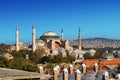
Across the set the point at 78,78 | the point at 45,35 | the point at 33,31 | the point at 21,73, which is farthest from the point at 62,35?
the point at 21,73

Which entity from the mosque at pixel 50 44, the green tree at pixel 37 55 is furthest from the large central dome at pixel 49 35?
the green tree at pixel 37 55

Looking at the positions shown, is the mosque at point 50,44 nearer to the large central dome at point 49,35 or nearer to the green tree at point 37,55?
the large central dome at point 49,35

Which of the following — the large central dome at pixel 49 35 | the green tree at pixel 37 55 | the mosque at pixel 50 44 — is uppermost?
the large central dome at pixel 49 35

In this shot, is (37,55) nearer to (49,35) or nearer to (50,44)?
(50,44)

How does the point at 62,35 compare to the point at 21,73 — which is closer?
the point at 21,73

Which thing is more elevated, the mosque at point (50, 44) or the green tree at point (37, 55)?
the mosque at point (50, 44)

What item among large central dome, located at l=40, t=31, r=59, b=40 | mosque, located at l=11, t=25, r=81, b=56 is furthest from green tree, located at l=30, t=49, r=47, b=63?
large central dome, located at l=40, t=31, r=59, b=40

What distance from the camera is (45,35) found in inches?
1750

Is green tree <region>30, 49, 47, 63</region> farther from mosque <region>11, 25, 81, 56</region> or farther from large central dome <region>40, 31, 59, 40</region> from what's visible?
large central dome <region>40, 31, 59, 40</region>

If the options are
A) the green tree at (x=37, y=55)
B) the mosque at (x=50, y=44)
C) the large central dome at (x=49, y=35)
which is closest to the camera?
the green tree at (x=37, y=55)

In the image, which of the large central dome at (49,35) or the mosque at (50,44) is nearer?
the mosque at (50,44)

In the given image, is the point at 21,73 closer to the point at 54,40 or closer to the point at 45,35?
the point at 54,40

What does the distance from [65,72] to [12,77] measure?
5095mm

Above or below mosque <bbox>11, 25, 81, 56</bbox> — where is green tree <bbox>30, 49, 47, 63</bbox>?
below
